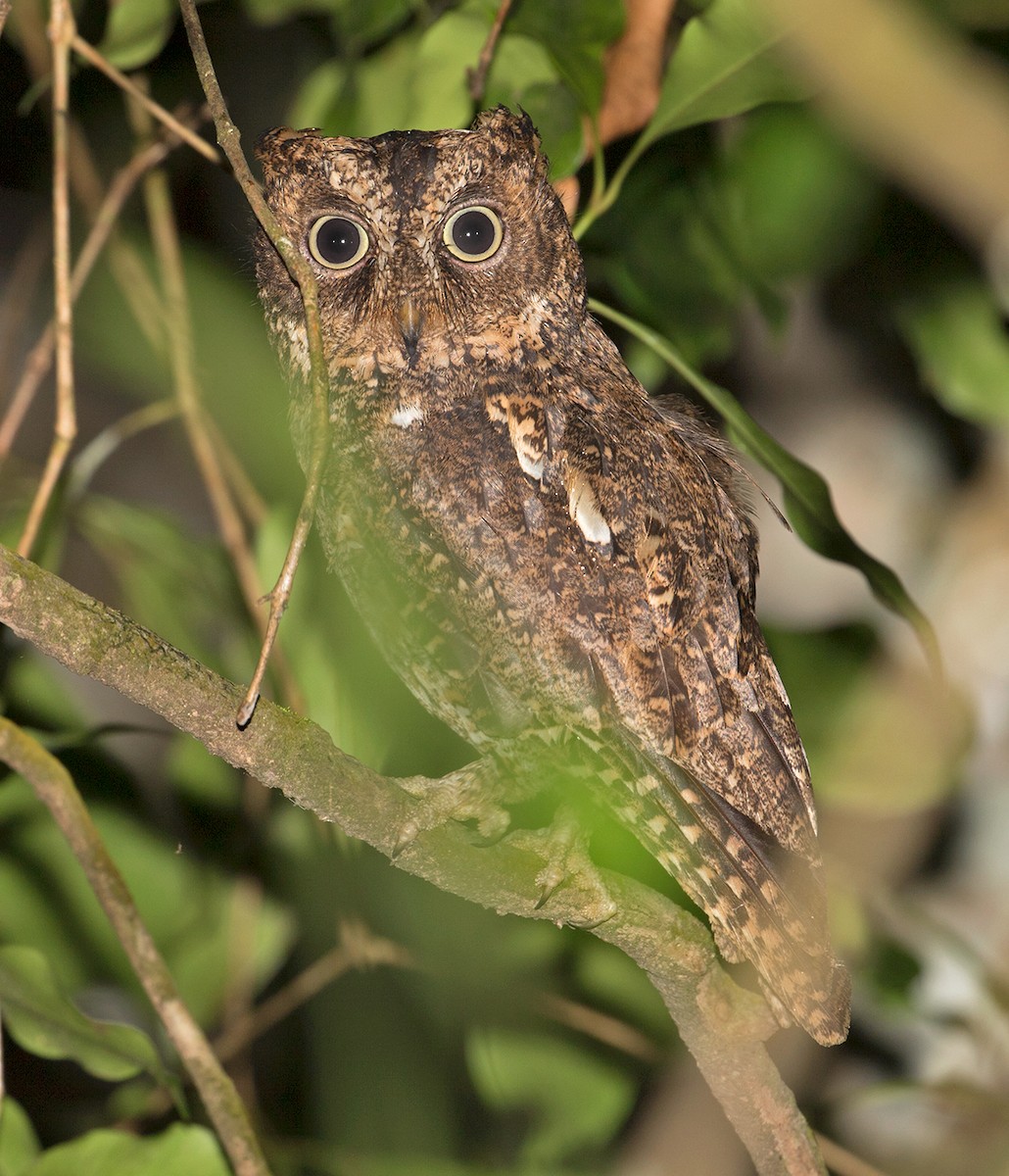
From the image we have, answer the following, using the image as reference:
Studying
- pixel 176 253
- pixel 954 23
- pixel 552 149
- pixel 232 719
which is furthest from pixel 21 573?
pixel 176 253

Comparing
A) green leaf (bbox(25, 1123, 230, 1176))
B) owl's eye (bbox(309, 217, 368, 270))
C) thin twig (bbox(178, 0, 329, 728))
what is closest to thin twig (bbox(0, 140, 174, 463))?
owl's eye (bbox(309, 217, 368, 270))

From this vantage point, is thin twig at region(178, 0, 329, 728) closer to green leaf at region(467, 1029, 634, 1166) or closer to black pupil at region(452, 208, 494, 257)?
black pupil at region(452, 208, 494, 257)

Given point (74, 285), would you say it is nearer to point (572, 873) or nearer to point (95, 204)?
point (95, 204)

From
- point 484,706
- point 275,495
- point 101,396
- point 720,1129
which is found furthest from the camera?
point 101,396

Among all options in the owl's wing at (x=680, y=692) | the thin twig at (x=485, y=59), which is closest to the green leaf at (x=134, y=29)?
the thin twig at (x=485, y=59)

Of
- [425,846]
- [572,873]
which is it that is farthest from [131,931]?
[572,873]

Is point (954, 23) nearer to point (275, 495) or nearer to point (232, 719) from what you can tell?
point (232, 719)

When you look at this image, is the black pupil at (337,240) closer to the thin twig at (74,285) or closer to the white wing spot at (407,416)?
the white wing spot at (407,416)
